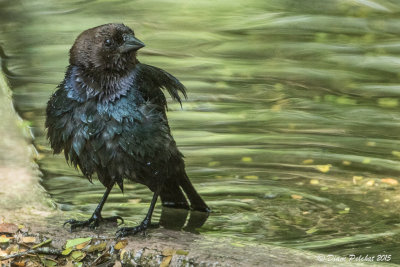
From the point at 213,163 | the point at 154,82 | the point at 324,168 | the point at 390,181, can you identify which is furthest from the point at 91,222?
the point at 390,181

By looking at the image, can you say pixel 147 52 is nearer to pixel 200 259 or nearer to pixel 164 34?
pixel 164 34

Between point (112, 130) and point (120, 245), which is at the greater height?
point (112, 130)

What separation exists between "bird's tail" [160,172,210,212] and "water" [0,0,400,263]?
0.45ft

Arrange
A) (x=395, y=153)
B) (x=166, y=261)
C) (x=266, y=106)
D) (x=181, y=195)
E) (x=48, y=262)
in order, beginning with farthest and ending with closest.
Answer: (x=266, y=106) < (x=395, y=153) < (x=181, y=195) < (x=48, y=262) < (x=166, y=261)

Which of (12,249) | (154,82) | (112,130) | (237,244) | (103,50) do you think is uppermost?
(103,50)

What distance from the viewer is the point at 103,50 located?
4.44 meters

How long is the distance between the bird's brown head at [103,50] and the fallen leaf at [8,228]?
1.00 meters

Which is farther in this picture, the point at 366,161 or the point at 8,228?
the point at 366,161

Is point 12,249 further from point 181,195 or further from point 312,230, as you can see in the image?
point 312,230

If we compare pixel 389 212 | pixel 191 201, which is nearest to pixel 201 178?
pixel 191 201

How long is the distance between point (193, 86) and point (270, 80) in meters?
0.90

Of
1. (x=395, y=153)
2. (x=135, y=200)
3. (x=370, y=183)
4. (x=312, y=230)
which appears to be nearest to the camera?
(x=312, y=230)

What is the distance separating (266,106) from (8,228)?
3.78 metres

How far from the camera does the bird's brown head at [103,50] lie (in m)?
4.45
